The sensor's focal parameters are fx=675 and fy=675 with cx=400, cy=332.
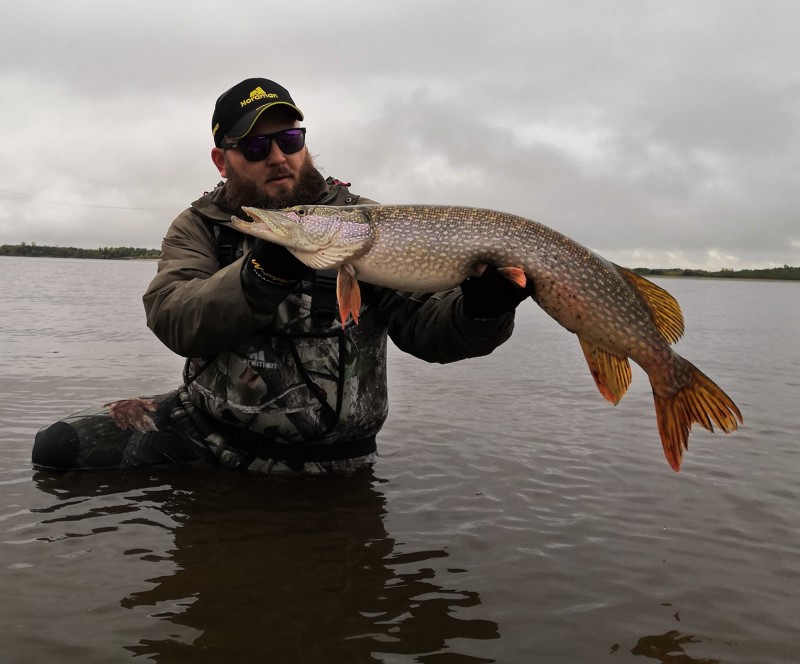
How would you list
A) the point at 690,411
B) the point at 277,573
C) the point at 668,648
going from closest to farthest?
the point at 668,648
the point at 277,573
the point at 690,411

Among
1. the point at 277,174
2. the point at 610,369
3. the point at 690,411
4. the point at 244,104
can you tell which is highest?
the point at 244,104

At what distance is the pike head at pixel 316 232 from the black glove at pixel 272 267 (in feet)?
0.20

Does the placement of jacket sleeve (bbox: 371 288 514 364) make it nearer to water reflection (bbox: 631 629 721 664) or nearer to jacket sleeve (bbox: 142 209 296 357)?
jacket sleeve (bbox: 142 209 296 357)

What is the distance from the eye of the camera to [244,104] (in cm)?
433

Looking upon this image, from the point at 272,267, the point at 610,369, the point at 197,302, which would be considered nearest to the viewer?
the point at 272,267

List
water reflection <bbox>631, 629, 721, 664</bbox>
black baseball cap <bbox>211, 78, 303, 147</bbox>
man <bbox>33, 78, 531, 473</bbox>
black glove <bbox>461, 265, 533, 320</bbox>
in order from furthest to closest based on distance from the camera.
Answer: black baseball cap <bbox>211, 78, 303, 147</bbox> → man <bbox>33, 78, 531, 473</bbox> → black glove <bbox>461, 265, 533, 320</bbox> → water reflection <bbox>631, 629, 721, 664</bbox>

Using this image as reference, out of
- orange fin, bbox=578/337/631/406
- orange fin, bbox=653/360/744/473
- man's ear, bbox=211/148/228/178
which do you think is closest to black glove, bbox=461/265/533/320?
orange fin, bbox=578/337/631/406

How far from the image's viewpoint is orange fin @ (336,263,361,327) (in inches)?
137

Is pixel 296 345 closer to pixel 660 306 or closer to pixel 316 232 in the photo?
pixel 316 232

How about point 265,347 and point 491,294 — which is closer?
point 491,294

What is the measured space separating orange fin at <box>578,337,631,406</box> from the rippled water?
82cm

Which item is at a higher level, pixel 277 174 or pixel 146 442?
pixel 277 174

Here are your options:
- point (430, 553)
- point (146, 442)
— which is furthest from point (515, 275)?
point (146, 442)

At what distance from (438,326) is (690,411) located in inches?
59.9
